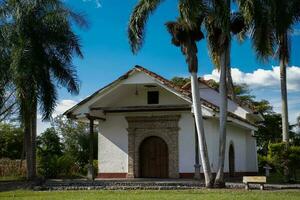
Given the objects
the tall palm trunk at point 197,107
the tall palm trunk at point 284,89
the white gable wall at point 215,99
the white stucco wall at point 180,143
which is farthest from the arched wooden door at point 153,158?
the tall palm trunk at point 197,107

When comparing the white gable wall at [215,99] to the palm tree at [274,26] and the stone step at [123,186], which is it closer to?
the palm tree at [274,26]

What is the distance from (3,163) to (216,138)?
44.2 feet

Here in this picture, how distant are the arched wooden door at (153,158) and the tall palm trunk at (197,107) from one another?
6554mm

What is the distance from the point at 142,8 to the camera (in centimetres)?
1952

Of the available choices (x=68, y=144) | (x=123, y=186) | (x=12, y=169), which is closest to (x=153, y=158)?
(x=123, y=186)

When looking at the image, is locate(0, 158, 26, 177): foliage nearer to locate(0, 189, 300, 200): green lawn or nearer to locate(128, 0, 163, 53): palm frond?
locate(0, 189, 300, 200): green lawn

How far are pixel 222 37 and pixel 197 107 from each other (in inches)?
107

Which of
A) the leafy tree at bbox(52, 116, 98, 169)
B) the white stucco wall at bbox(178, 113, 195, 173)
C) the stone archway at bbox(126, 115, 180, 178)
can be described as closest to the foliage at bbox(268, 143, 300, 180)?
the white stucco wall at bbox(178, 113, 195, 173)

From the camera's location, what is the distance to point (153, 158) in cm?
2638

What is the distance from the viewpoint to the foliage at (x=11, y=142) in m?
46.5

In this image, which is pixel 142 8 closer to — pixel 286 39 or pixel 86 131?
pixel 286 39

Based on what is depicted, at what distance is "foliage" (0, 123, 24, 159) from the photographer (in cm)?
4653

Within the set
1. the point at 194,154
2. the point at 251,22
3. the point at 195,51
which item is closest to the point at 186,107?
the point at 194,154

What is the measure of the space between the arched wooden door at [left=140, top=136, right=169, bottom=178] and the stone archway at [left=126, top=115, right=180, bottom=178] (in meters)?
0.31
